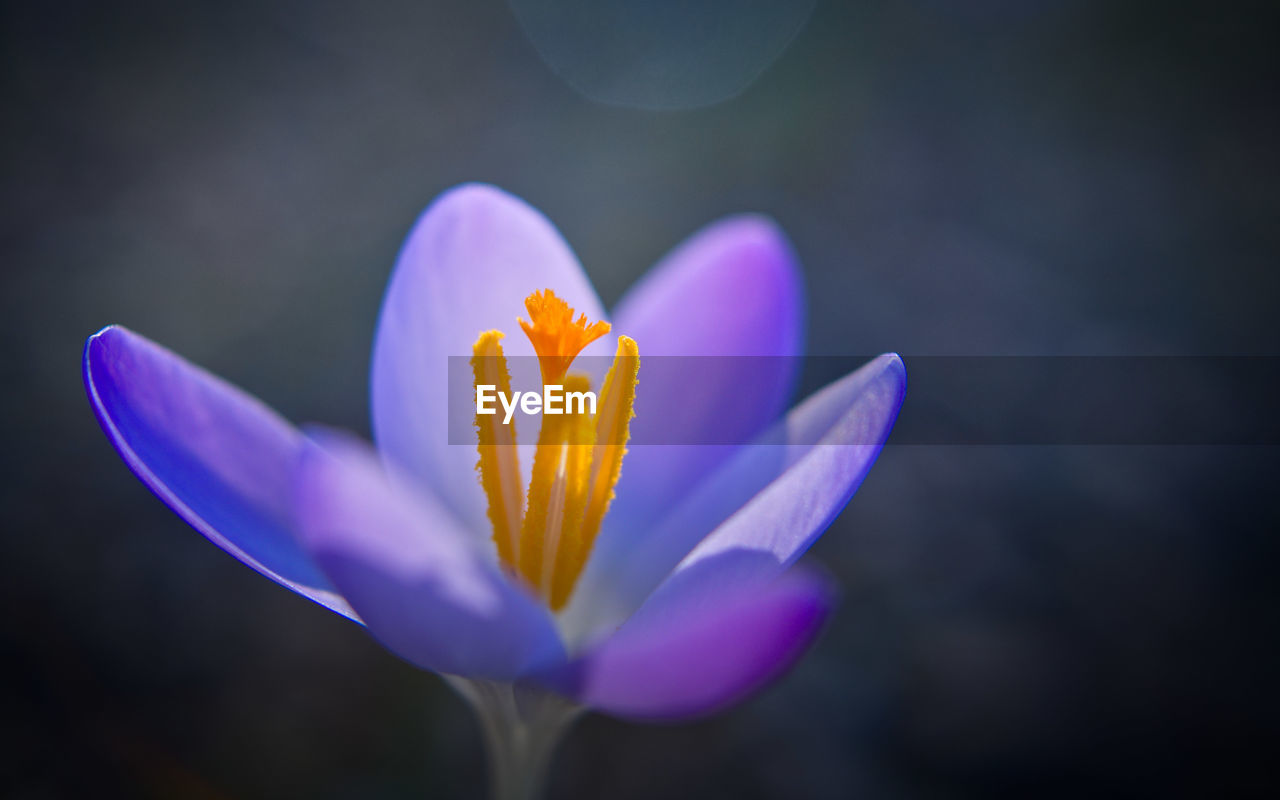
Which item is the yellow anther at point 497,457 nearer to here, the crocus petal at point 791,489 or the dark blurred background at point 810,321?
the crocus petal at point 791,489

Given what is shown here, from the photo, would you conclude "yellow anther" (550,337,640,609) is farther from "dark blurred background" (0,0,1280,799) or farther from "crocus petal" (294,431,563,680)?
"dark blurred background" (0,0,1280,799)

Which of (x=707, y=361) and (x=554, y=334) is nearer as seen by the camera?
(x=554, y=334)

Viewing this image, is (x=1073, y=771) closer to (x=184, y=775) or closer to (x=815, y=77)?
(x=184, y=775)

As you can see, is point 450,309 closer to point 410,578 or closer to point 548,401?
point 548,401

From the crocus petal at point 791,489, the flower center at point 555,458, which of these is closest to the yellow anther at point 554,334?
the flower center at point 555,458

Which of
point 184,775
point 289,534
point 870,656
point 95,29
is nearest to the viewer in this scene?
point 289,534

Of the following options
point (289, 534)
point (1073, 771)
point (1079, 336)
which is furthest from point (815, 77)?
point (289, 534)

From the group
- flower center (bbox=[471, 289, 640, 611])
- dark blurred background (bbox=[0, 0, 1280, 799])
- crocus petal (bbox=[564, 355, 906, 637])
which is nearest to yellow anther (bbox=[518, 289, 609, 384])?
flower center (bbox=[471, 289, 640, 611])

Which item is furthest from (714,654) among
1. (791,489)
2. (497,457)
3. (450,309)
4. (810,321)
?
(810,321)
